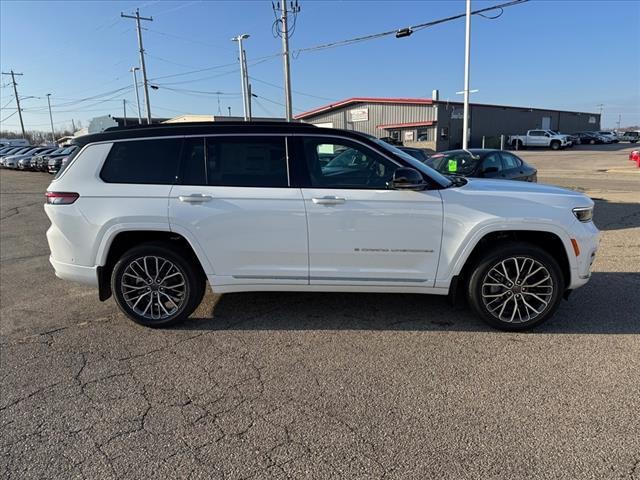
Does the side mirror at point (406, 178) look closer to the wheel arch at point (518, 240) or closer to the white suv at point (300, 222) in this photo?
the white suv at point (300, 222)

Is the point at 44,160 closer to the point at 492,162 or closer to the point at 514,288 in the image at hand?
the point at 492,162

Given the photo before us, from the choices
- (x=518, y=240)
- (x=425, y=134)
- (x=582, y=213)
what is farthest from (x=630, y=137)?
(x=518, y=240)

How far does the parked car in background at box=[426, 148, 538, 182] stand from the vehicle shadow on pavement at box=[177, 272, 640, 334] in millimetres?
4498

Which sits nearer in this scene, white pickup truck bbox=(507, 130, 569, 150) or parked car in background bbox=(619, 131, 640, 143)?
white pickup truck bbox=(507, 130, 569, 150)

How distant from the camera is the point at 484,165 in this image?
31.3 ft

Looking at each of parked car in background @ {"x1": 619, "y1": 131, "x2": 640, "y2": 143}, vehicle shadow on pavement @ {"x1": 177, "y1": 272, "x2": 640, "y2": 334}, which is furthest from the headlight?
parked car in background @ {"x1": 619, "y1": 131, "x2": 640, "y2": 143}

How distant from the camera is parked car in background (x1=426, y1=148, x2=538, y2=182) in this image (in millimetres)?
9391

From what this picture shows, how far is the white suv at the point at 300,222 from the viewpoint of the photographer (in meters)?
4.00

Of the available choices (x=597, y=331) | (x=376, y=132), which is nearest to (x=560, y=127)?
(x=376, y=132)

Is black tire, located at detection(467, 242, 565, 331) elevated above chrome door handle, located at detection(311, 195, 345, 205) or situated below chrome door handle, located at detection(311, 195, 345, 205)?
below

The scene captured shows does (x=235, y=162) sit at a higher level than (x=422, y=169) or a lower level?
higher

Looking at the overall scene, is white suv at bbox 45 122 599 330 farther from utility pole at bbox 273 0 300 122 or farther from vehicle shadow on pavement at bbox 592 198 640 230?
utility pole at bbox 273 0 300 122

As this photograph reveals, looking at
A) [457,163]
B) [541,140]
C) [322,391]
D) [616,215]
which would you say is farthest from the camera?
[541,140]

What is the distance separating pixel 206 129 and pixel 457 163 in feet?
22.6
